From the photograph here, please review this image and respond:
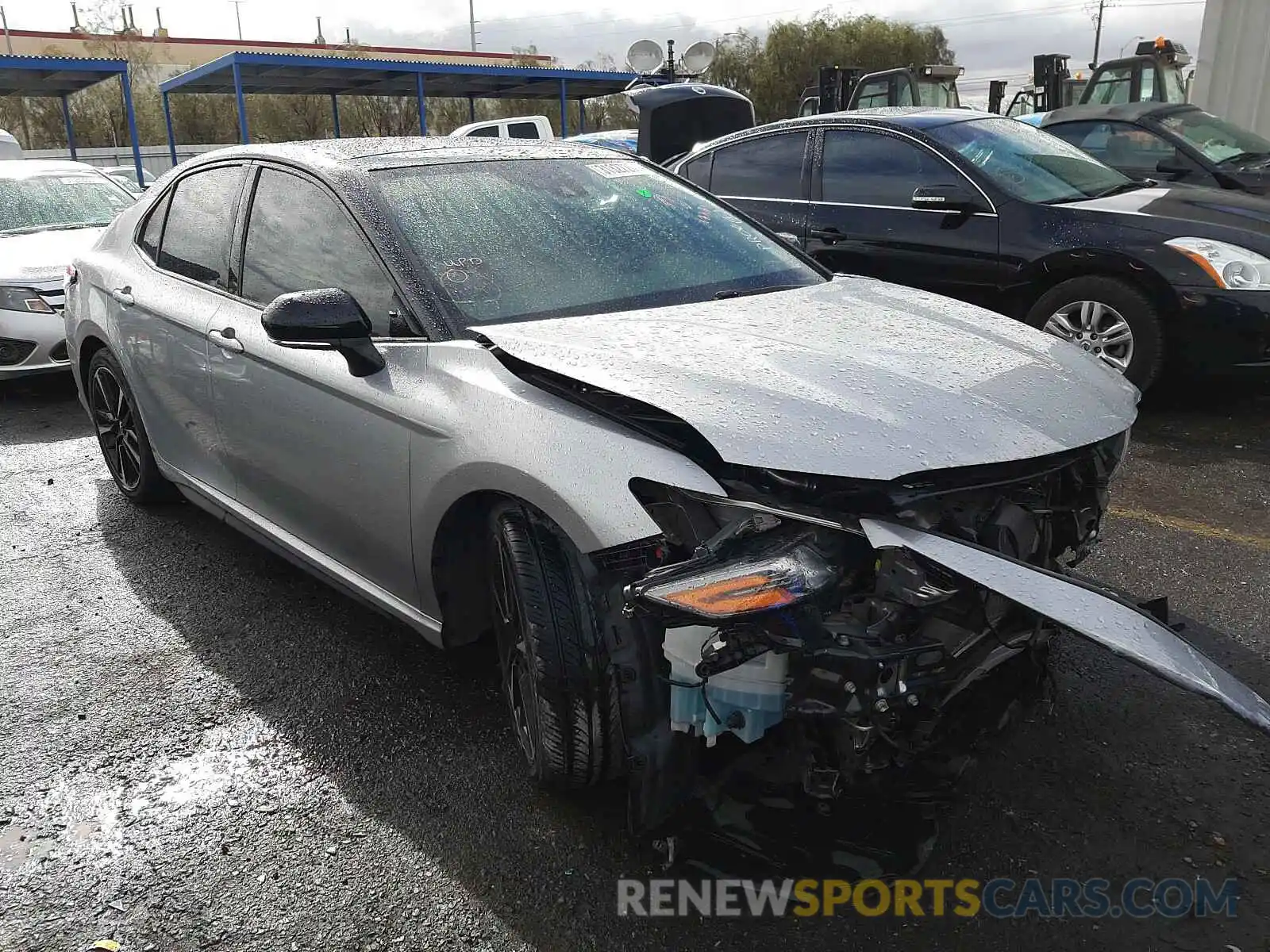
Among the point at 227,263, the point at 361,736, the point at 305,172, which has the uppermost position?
the point at 305,172

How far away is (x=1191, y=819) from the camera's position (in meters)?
2.38

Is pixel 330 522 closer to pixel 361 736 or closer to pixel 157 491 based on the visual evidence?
pixel 361 736

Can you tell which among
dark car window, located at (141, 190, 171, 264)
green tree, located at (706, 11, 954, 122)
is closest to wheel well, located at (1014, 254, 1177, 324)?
dark car window, located at (141, 190, 171, 264)

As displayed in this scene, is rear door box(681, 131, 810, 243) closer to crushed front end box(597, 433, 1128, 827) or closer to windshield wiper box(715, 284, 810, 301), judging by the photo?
windshield wiper box(715, 284, 810, 301)

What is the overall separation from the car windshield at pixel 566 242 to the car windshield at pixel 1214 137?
7.11 meters

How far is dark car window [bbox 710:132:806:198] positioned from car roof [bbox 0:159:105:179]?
5.41 m

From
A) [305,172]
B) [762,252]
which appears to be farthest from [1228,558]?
[305,172]

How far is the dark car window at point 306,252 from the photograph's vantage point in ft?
9.24

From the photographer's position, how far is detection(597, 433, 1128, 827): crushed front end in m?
1.91

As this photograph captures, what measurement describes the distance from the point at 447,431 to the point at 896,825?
1381 millimetres

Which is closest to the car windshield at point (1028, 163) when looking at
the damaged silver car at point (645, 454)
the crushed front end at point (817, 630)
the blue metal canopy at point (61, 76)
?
the damaged silver car at point (645, 454)

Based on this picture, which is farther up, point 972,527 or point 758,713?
point 972,527

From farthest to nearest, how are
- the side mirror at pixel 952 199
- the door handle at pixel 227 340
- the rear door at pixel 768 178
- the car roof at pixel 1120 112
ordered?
the car roof at pixel 1120 112 → the rear door at pixel 768 178 → the side mirror at pixel 952 199 → the door handle at pixel 227 340

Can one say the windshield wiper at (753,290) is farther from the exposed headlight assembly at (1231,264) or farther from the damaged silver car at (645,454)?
the exposed headlight assembly at (1231,264)
